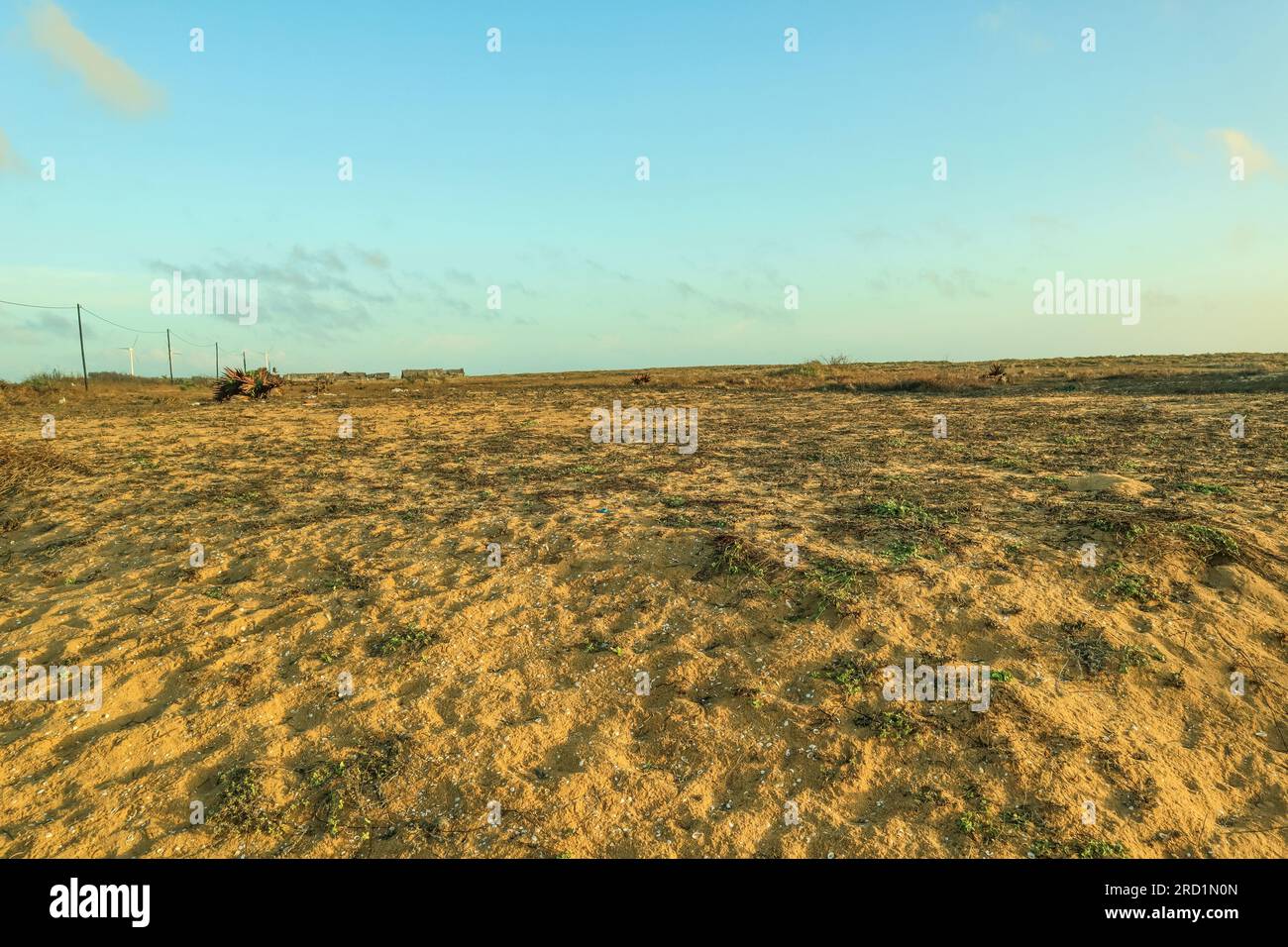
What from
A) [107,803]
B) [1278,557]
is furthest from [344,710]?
[1278,557]

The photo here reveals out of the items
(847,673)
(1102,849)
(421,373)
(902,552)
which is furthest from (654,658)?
(421,373)

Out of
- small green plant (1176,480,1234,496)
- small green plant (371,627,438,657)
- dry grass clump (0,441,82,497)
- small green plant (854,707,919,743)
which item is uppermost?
dry grass clump (0,441,82,497)

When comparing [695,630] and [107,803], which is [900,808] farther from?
[107,803]

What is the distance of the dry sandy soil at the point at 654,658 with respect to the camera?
15.5ft

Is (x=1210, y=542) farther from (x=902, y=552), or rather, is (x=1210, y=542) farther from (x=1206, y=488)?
(x=902, y=552)

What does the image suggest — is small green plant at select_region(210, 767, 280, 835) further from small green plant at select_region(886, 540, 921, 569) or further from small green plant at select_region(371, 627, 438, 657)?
small green plant at select_region(886, 540, 921, 569)

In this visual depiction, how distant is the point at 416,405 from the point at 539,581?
17529mm

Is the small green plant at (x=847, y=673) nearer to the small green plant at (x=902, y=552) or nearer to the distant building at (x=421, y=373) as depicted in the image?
the small green plant at (x=902, y=552)

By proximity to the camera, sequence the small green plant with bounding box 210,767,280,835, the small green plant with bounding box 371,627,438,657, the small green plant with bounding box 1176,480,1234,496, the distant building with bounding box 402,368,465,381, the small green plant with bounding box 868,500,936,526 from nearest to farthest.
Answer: the small green plant with bounding box 210,767,280,835 → the small green plant with bounding box 371,627,438,657 → the small green plant with bounding box 868,500,936,526 → the small green plant with bounding box 1176,480,1234,496 → the distant building with bounding box 402,368,465,381

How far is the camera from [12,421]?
19.2 meters

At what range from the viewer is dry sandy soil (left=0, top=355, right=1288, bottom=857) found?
471 centimetres

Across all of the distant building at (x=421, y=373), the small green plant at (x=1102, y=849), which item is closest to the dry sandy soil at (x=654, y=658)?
the small green plant at (x=1102, y=849)

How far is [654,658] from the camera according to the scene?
6230mm

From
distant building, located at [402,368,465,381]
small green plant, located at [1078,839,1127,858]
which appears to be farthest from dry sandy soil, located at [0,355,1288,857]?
distant building, located at [402,368,465,381]
